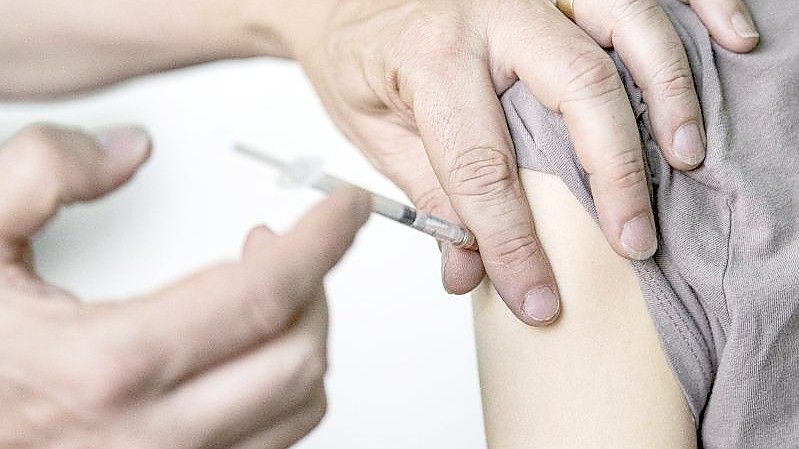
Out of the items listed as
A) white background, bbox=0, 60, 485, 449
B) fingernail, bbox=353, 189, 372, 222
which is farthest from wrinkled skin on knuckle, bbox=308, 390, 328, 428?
white background, bbox=0, 60, 485, 449

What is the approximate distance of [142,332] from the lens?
1.33 ft

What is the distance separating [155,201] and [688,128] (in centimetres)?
70

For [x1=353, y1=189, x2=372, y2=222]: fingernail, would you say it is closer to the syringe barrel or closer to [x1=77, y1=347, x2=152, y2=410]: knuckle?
[x1=77, y1=347, x2=152, y2=410]: knuckle

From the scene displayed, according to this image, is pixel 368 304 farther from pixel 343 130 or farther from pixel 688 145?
pixel 688 145

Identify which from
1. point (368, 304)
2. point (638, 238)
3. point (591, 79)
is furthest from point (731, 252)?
point (368, 304)

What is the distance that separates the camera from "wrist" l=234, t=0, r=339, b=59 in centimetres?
100

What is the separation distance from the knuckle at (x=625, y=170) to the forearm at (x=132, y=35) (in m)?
0.46

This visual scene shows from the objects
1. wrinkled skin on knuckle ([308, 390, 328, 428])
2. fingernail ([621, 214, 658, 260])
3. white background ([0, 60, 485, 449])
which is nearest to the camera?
wrinkled skin on knuckle ([308, 390, 328, 428])

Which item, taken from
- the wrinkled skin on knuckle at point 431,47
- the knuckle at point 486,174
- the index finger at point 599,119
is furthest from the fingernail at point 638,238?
the wrinkled skin on knuckle at point 431,47

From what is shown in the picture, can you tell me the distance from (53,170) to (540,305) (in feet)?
1.40

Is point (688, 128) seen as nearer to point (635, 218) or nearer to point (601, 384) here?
point (635, 218)

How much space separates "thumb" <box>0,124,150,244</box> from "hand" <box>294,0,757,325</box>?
1.18 feet

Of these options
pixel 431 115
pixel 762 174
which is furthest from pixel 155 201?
pixel 762 174

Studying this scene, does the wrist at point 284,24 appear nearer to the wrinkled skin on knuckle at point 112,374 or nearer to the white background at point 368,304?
the white background at point 368,304
